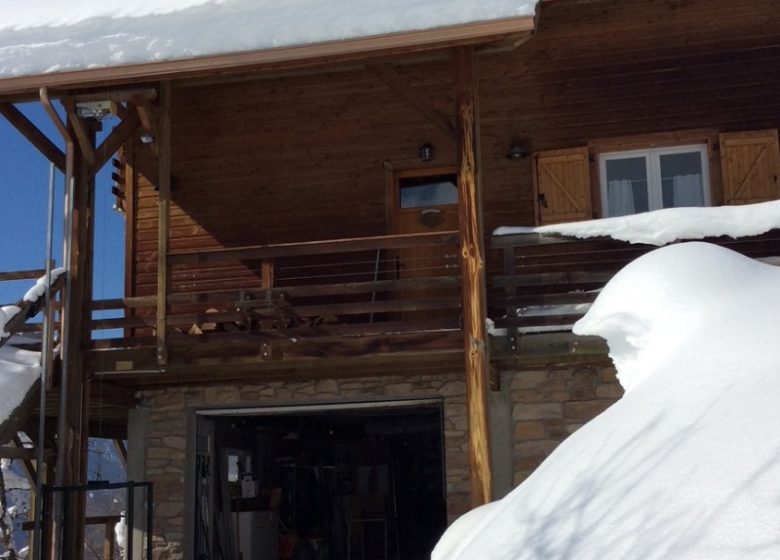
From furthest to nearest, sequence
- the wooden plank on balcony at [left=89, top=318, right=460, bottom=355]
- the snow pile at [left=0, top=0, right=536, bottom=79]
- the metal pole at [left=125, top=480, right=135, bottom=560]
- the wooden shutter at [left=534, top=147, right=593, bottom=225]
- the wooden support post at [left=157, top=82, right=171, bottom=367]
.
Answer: the wooden shutter at [left=534, top=147, right=593, bottom=225] < the metal pole at [left=125, top=480, right=135, bottom=560] < the wooden support post at [left=157, top=82, right=171, bottom=367] < the wooden plank on balcony at [left=89, top=318, right=460, bottom=355] < the snow pile at [left=0, top=0, right=536, bottom=79]

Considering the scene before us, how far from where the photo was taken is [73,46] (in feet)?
27.5

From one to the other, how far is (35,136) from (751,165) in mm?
6993

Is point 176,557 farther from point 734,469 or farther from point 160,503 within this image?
point 734,469

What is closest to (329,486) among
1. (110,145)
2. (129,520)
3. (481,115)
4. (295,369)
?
(295,369)

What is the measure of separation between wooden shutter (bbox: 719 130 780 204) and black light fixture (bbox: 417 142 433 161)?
302cm

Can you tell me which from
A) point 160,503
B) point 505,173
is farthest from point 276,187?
point 160,503

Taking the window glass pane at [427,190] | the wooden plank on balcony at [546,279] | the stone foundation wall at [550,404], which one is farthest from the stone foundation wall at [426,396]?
the window glass pane at [427,190]

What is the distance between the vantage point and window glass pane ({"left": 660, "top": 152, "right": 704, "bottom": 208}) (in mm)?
9719

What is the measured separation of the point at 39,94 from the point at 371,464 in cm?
1014

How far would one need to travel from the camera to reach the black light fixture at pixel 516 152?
9941 mm

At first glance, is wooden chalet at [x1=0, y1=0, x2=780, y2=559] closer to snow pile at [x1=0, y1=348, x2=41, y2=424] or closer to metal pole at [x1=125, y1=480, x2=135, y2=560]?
snow pile at [x1=0, y1=348, x2=41, y2=424]

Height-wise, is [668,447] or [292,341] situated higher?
[292,341]

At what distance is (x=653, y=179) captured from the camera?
9.80 metres

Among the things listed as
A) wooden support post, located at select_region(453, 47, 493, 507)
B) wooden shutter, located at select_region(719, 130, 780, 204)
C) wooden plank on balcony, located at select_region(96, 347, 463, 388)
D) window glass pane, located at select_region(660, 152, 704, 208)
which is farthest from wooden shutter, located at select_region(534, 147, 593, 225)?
wooden support post, located at select_region(453, 47, 493, 507)
